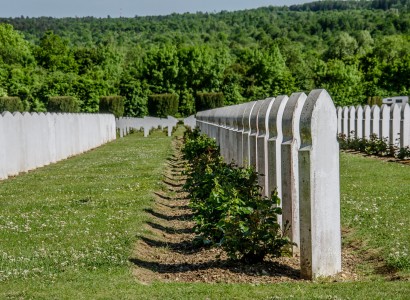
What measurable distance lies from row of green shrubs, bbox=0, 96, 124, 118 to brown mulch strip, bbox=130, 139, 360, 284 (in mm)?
51515

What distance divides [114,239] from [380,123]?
2131cm

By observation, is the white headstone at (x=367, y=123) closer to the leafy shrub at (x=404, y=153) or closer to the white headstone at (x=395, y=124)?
the white headstone at (x=395, y=124)

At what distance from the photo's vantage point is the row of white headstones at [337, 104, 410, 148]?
Answer: 2558cm

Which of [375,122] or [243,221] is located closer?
[243,221]

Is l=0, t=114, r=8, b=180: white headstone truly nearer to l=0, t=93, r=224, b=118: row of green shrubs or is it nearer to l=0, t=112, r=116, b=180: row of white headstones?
l=0, t=112, r=116, b=180: row of white headstones

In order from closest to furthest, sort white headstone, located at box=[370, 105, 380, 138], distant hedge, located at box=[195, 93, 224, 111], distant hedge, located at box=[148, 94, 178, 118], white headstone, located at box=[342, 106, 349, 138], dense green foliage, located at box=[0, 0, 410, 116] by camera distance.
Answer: white headstone, located at box=[370, 105, 380, 138] < white headstone, located at box=[342, 106, 349, 138] < distant hedge, located at box=[195, 93, 224, 111] < distant hedge, located at box=[148, 94, 178, 118] < dense green foliage, located at box=[0, 0, 410, 116]

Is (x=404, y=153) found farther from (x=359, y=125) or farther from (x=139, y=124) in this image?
(x=139, y=124)

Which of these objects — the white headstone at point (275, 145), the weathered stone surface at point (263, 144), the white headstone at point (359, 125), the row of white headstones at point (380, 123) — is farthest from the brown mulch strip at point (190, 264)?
the white headstone at point (359, 125)

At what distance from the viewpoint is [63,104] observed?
64562 mm

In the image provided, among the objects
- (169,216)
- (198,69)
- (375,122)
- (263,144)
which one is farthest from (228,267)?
(198,69)

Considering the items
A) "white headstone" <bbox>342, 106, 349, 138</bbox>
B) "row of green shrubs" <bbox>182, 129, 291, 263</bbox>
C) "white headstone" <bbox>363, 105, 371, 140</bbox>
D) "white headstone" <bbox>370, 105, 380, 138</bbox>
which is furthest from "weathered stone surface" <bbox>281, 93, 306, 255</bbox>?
"white headstone" <bbox>342, 106, 349, 138</bbox>

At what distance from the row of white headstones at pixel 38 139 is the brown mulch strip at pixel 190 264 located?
412 inches

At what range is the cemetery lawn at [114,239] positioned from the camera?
682 cm

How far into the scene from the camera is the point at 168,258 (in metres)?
9.28
